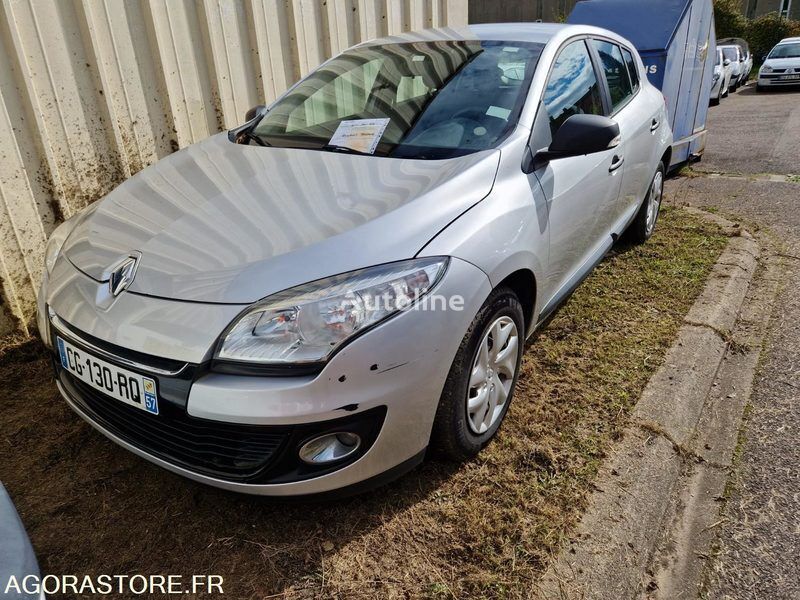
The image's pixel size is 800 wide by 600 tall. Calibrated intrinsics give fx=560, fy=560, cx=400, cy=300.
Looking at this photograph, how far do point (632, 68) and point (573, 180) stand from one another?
1807 millimetres

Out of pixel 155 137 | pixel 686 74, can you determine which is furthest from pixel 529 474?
pixel 686 74

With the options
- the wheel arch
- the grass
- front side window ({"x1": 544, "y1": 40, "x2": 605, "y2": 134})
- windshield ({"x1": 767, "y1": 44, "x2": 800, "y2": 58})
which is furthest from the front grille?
windshield ({"x1": 767, "y1": 44, "x2": 800, "y2": 58})

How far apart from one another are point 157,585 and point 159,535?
0.19 metres

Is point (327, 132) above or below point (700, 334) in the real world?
above

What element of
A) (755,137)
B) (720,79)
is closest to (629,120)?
(755,137)

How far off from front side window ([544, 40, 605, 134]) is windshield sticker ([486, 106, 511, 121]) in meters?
0.24

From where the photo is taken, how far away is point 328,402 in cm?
160

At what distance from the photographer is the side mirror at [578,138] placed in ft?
7.42

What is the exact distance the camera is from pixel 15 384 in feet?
9.19

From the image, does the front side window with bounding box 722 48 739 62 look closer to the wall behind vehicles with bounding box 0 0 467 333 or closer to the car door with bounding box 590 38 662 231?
the car door with bounding box 590 38 662 231

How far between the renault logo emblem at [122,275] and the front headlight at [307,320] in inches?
18.8

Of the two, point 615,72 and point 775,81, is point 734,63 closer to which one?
point 775,81

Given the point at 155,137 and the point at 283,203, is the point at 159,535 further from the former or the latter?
the point at 155,137

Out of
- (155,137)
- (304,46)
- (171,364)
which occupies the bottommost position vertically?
(171,364)
